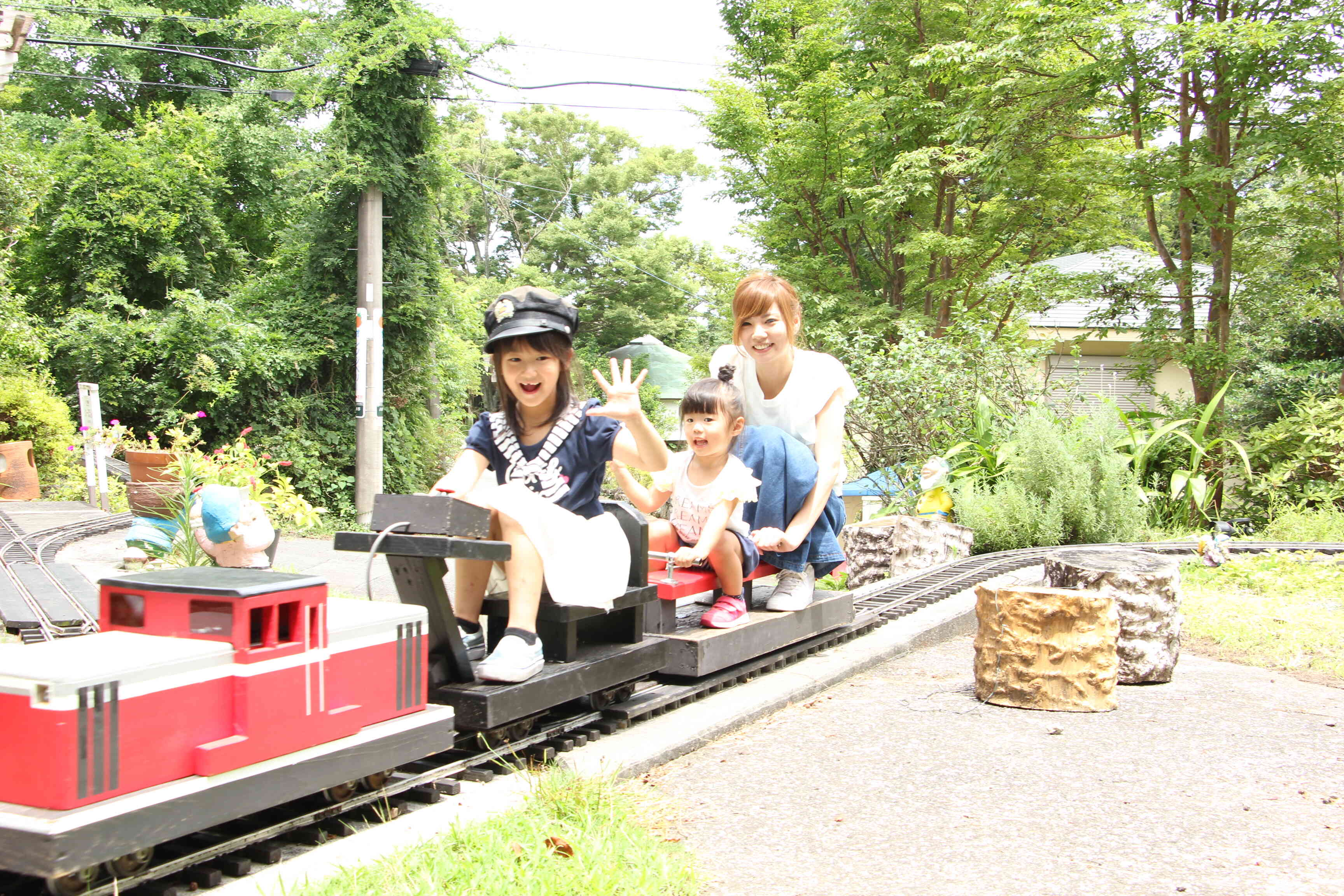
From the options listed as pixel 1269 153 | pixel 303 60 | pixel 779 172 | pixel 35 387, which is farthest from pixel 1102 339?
pixel 35 387

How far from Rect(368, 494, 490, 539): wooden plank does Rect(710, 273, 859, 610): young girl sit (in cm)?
195

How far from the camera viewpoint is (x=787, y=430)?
540cm

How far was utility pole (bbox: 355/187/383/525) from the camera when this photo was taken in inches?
536

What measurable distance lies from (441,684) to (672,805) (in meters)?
0.92

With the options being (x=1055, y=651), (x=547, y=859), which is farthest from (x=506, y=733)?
(x=1055, y=651)

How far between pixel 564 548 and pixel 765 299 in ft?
6.42

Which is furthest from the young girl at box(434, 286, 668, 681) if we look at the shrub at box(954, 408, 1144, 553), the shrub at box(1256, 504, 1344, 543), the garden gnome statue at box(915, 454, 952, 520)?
the shrub at box(1256, 504, 1344, 543)

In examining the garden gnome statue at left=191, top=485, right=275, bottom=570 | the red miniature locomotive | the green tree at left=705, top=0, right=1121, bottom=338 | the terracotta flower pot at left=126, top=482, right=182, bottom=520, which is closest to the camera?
the red miniature locomotive

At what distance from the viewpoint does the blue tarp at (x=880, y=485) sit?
37.3ft

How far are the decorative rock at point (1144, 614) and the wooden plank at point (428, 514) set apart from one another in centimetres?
334

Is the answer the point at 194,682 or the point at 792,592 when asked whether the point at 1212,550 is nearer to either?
the point at 792,592

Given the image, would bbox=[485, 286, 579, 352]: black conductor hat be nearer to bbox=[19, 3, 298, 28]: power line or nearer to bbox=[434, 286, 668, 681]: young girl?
bbox=[434, 286, 668, 681]: young girl

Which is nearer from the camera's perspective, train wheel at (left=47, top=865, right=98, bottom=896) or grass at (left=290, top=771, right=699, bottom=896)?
train wheel at (left=47, top=865, right=98, bottom=896)

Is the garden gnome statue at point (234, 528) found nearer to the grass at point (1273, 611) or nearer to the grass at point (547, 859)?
the grass at point (547, 859)
